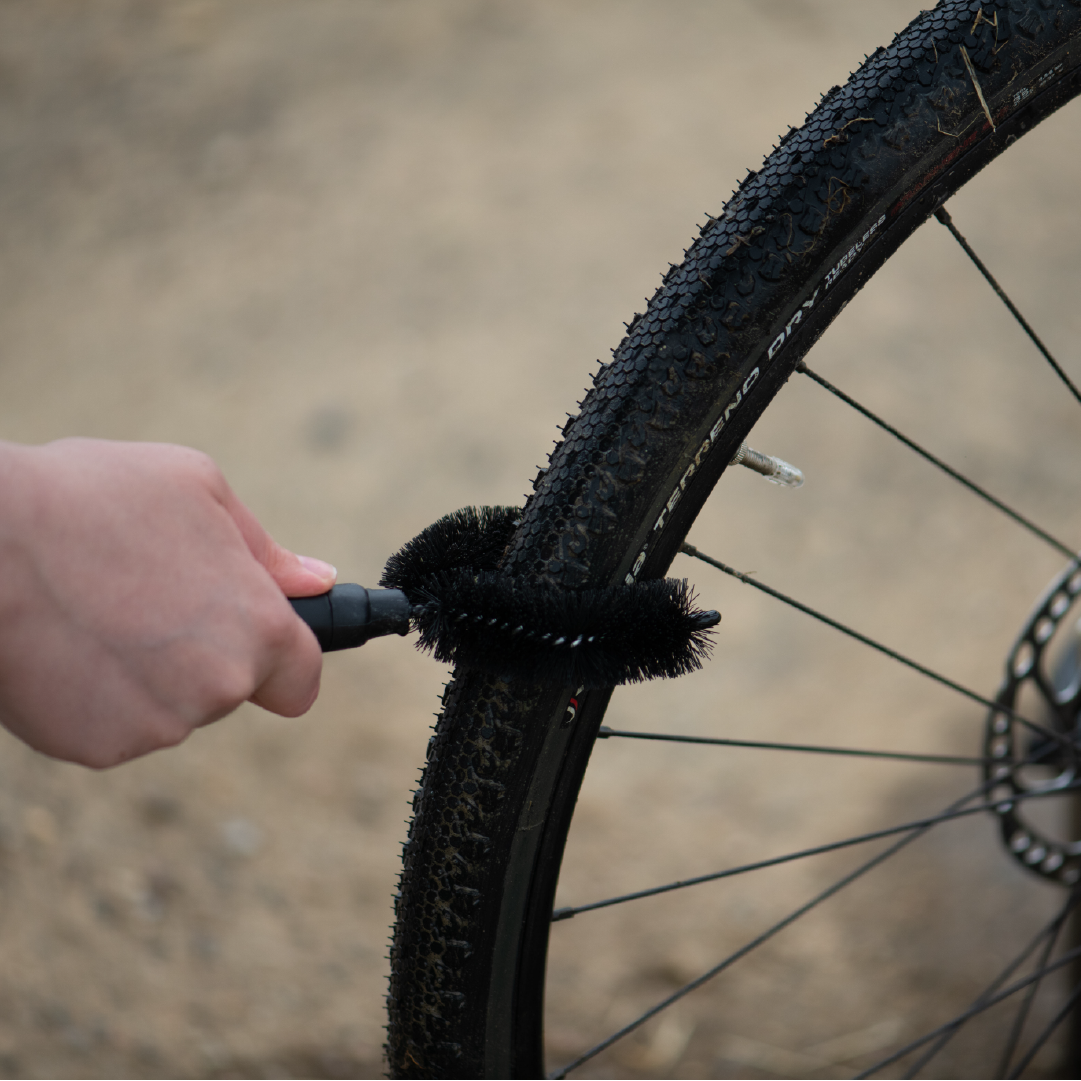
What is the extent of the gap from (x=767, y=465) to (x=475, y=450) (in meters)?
1.40

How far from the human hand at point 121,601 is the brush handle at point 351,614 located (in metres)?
0.04

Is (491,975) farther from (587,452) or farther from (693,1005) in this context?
(693,1005)

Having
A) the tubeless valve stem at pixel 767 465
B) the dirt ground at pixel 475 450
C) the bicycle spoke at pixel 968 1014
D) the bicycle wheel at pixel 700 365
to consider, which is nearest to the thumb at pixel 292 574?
the bicycle wheel at pixel 700 365

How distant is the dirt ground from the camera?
1284mm

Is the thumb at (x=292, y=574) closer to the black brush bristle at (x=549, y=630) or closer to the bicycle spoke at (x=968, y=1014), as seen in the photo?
the black brush bristle at (x=549, y=630)

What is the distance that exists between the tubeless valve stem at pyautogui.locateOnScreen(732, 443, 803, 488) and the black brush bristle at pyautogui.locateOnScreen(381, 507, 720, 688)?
0.09 m

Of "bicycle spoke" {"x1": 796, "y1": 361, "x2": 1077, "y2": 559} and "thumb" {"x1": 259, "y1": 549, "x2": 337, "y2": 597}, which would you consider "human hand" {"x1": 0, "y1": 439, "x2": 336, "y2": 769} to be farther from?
"bicycle spoke" {"x1": 796, "y1": 361, "x2": 1077, "y2": 559}

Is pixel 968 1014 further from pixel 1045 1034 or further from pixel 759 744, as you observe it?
pixel 759 744

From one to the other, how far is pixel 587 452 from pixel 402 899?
0.26 m

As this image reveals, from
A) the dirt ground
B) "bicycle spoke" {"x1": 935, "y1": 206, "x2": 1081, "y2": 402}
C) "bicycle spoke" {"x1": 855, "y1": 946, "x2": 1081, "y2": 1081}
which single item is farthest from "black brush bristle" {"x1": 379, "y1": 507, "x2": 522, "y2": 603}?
the dirt ground

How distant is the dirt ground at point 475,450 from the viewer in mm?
1284

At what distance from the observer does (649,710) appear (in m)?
1.60

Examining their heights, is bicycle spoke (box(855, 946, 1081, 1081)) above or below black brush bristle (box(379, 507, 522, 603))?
below

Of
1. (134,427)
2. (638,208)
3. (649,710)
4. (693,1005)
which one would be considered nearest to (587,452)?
(693,1005)
